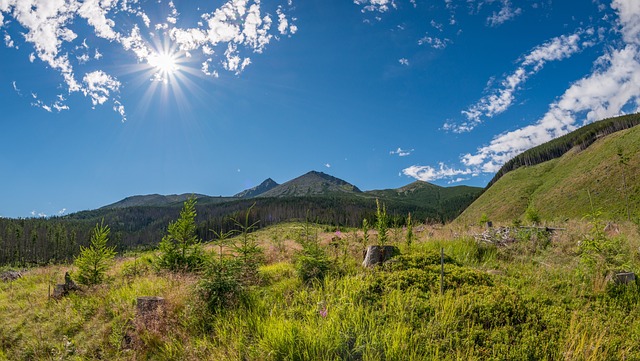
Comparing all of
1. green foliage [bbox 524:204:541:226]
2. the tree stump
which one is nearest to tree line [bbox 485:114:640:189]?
green foliage [bbox 524:204:541:226]

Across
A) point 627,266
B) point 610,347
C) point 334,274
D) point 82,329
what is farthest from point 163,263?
point 627,266

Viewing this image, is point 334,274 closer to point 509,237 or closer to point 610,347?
point 610,347

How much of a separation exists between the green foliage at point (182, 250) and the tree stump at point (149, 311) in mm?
3517

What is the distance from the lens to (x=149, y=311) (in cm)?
645

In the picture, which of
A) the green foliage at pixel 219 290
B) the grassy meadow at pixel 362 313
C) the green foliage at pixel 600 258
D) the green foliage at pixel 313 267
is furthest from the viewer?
the green foliage at pixel 313 267

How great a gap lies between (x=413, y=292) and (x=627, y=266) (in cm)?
582

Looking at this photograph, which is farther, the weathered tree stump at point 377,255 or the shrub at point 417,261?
the weathered tree stump at point 377,255

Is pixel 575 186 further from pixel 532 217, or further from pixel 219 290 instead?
pixel 219 290

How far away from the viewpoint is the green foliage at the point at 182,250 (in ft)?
34.0

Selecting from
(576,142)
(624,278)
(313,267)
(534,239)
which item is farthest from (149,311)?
(576,142)

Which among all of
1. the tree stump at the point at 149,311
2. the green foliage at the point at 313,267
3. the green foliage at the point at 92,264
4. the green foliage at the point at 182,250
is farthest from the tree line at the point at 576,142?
the tree stump at the point at 149,311

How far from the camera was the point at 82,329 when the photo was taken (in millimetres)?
7242

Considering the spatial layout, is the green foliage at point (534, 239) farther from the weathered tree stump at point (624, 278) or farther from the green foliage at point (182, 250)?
the green foliage at point (182, 250)

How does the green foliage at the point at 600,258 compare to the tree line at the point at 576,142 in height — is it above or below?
below
